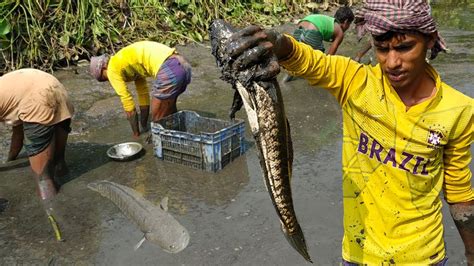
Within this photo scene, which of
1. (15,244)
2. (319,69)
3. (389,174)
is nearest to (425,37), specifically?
(319,69)

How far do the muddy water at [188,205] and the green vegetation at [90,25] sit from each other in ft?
6.04

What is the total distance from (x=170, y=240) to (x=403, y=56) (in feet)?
8.88

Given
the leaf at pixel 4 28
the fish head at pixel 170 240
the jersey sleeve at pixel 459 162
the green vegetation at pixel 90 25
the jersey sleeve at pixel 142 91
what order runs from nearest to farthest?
the jersey sleeve at pixel 459 162 → the fish head at pixel 170 240 → the jersey sleeve at pixel 142 91 → the leaf at pixel 4 28 → the green vegetation at pixel 90 25

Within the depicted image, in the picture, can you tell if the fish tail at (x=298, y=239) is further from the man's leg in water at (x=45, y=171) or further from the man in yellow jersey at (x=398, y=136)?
the man's leg in water at (x=45, y=171)

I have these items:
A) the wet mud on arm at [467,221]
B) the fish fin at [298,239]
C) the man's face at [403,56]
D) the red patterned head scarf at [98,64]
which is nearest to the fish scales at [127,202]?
the red patterned head scarf at [98,64]

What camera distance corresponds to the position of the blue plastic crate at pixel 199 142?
216 inches

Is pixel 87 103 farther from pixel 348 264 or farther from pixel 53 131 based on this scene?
pixel 348 264

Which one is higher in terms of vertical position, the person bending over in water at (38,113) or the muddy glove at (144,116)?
the person bending over in water at (38,113)

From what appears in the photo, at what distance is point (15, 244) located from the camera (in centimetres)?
432

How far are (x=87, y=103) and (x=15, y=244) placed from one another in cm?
406

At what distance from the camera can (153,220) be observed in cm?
422

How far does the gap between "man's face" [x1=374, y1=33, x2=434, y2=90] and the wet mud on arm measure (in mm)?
662

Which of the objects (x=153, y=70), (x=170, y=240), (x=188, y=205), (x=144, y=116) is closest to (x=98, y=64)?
(x=153, y=70)

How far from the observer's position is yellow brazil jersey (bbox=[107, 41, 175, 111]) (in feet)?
20.1
